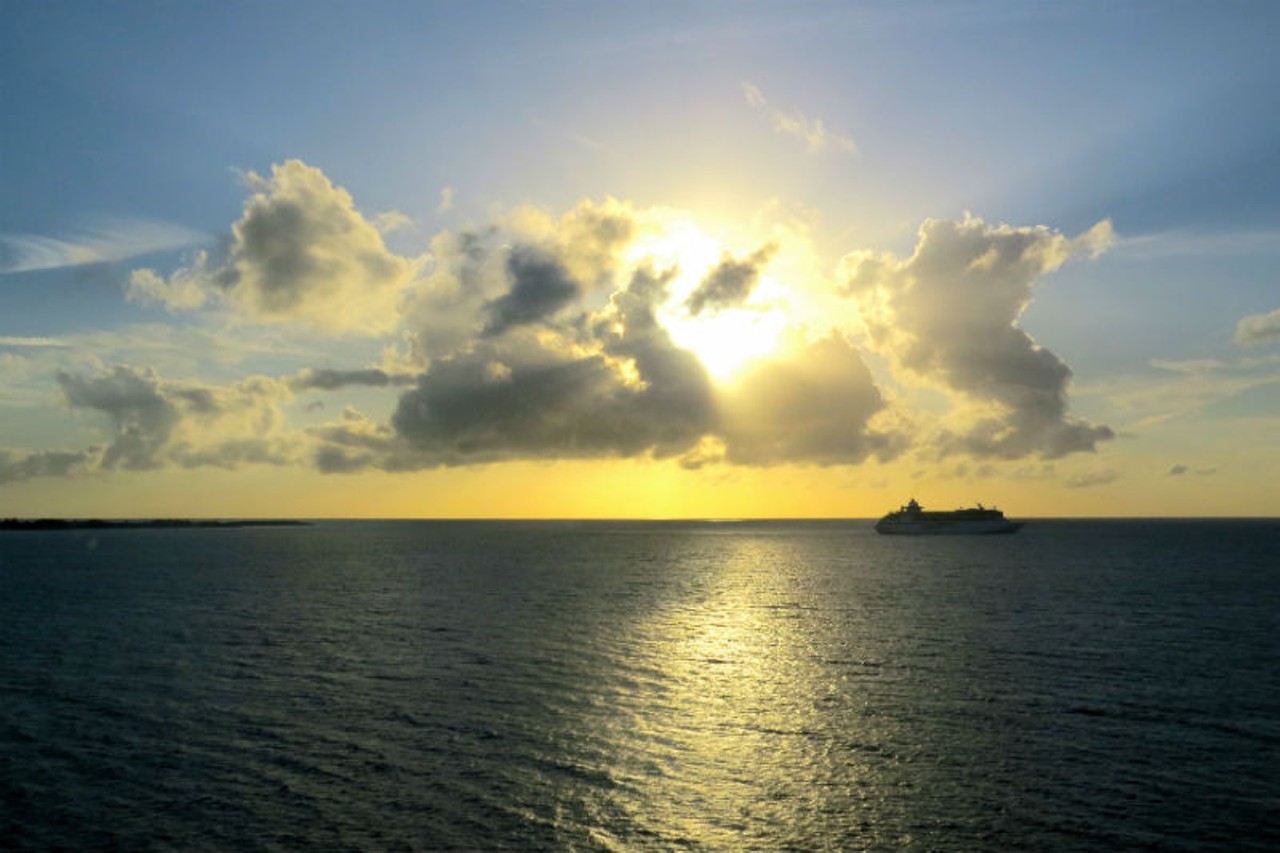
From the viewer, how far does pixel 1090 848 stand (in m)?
29.2

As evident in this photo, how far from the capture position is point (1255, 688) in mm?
52938

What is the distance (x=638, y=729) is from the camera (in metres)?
44.5

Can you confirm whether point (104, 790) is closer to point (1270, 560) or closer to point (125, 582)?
point (125, 582)

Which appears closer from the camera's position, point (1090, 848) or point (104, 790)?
point (1090, 848)

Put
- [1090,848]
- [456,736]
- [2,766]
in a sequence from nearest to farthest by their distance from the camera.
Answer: [1090,848] → [2,766] → [456,736]

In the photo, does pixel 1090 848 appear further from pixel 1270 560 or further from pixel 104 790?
pixel 1270 560

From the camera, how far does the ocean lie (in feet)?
103

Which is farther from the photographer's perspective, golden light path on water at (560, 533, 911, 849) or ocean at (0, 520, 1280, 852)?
golden light path on water at (560, 533, 911, 849)

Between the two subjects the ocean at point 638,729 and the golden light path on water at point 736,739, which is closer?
the ocean at point 638,729

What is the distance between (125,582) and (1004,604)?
12727cm

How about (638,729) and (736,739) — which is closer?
(736,739)

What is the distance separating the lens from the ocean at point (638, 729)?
31.3 metres

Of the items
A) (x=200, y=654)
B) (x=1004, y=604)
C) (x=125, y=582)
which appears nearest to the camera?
(x=200, y=654)

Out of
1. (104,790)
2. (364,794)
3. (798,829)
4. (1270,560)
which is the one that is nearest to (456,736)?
(364,794)
